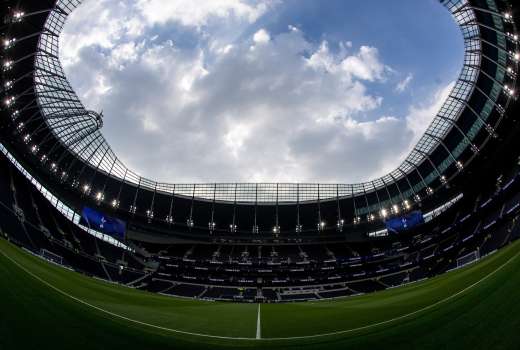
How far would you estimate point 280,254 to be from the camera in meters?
81.8

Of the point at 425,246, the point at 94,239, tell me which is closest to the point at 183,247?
the point at 94,239

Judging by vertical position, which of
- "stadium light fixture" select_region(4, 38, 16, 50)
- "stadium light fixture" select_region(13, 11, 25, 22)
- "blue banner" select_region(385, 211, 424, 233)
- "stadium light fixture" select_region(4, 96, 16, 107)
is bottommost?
"blue banner" select_region(385, 211, 424, 233)

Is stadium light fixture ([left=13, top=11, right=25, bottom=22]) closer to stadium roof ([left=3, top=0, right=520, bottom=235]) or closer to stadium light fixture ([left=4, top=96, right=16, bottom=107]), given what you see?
stadium roof ([left=3, top=0, right=520, bottom=235])

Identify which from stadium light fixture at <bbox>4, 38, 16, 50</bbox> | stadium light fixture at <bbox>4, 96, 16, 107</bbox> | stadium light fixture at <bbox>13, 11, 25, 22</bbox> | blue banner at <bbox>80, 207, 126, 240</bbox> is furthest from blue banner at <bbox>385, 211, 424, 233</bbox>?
stadium light fixture at <bbox>4, 96, 16, 107</bbox>

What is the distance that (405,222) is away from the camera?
7062cm

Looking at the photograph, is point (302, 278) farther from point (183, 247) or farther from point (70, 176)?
point (70, 176)

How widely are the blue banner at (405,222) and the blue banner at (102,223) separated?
5963 cm

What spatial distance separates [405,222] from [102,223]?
215 feet

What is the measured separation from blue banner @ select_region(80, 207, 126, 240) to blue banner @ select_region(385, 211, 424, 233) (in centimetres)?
5963

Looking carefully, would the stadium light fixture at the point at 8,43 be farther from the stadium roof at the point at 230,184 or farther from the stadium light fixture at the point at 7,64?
the stadium light fixture at the point at 7,64

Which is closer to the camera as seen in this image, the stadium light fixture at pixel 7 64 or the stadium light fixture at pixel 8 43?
the stadium light fixture at pixel 8 43

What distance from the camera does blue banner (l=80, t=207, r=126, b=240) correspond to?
66.8 meters

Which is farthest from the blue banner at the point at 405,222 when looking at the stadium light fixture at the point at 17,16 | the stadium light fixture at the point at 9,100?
the stadium light fixture at the point at 9,100

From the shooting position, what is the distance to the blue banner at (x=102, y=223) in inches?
2630
